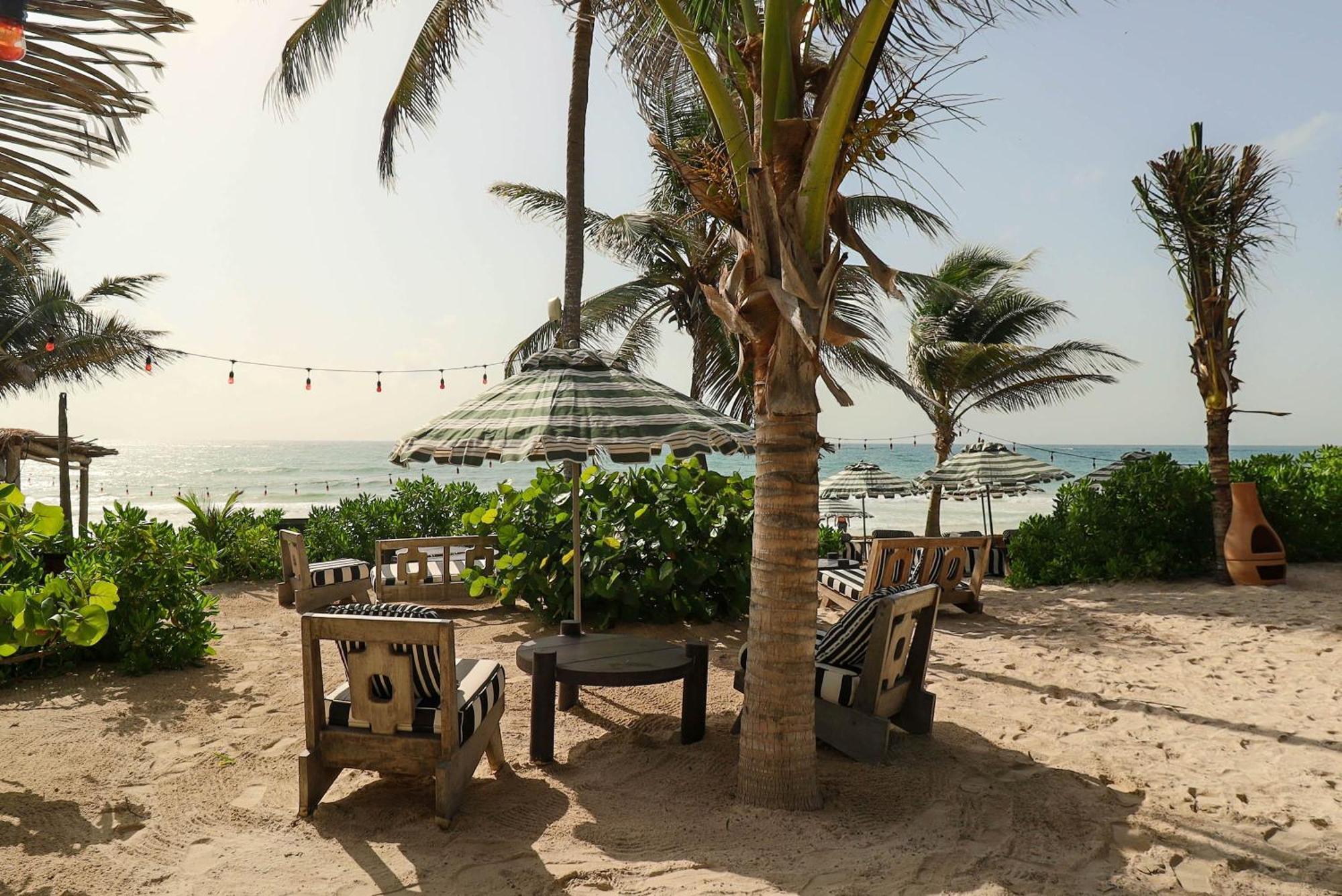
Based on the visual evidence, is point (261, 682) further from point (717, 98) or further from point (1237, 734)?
point (1237, 734)

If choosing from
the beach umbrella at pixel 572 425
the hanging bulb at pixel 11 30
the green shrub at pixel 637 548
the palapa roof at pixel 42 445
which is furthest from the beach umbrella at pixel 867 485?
the hanging bulb at pixel 11 30

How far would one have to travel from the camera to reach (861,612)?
4.25 m

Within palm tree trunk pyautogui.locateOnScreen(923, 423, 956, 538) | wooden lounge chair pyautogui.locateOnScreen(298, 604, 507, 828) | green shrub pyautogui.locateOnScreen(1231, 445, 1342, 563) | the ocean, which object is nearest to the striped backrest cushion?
wooden lounge chair pyautogui.locateOnScreen(298, 604, 507, 828)

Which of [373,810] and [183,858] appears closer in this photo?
[183,858]

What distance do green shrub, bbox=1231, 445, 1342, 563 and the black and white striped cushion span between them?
306 inches

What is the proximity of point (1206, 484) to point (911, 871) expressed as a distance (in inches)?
343

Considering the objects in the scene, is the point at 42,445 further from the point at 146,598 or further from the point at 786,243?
the point at 786,243

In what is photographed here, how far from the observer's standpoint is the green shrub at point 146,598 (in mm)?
5758

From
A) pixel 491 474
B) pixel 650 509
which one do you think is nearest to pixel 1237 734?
pixel 650 509

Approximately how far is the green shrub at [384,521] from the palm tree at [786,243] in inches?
314

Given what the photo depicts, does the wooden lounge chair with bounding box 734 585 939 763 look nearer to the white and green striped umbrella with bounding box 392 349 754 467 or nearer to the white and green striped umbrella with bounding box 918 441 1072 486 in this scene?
the white and green striped umbrella with bounding box 392 349 754 467

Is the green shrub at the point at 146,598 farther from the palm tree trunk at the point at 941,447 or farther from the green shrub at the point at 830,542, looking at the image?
the palm tree trunk at the point at 941,447

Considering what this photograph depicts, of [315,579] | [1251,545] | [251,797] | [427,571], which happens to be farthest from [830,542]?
[251,797]

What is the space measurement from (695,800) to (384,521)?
8.35 metres
